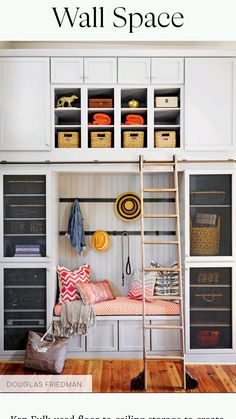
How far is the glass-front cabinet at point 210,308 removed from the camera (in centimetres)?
437

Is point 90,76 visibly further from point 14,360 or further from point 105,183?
point 14,360

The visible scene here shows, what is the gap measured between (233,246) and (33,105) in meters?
2.38

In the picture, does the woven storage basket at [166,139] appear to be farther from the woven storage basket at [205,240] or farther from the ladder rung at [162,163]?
the woven storage basket at [205,240]

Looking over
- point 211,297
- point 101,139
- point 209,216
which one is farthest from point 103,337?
point 101,139

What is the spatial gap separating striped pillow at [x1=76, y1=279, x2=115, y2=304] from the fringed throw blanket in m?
0.11

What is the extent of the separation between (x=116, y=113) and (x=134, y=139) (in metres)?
0.31

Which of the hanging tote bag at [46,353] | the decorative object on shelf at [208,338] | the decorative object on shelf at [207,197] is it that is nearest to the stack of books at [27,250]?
the hanging tote bag at [46,353]

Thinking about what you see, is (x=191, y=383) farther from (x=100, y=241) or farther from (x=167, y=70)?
(x=167, y=70)

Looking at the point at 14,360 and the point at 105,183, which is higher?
the point at 105,183

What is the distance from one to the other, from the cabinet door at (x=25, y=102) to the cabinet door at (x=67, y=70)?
3.0 inches

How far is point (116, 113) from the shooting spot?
4.36 meters

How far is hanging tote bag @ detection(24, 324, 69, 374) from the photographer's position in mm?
4039

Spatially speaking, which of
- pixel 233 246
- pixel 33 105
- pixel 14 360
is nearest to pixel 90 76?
pixel 33 105

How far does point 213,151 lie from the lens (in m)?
4.30
